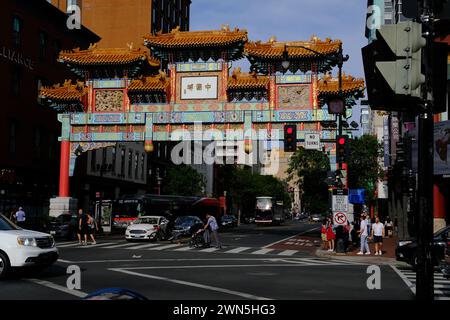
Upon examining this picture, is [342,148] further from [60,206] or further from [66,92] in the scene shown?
[66,92]

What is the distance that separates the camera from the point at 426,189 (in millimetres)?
6641

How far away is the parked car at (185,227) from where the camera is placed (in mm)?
34844

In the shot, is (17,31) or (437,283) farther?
(17,31)

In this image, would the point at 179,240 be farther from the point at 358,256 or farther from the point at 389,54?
the point at 389,54

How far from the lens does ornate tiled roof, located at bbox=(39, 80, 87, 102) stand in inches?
1649

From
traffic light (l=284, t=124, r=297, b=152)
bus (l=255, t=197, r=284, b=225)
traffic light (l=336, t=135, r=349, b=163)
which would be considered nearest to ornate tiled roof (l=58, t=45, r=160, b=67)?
traffic light (l=284, t=124, r=297, b=152)

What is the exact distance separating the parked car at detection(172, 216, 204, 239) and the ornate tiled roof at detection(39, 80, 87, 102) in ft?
40.5

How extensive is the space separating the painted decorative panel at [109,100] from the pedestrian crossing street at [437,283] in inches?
1081

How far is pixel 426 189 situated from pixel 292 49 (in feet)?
108

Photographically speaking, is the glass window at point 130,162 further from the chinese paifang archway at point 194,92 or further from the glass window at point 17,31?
the glass window at point 17,31

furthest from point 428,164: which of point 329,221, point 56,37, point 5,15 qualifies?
point 56,37

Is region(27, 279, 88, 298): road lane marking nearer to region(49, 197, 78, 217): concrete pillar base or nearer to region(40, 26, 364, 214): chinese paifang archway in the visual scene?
region(40, 26, 364, 214): chinese paifang archway

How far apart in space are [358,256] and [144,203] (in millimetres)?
25202

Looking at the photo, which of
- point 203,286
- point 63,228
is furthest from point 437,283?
point 63,228
